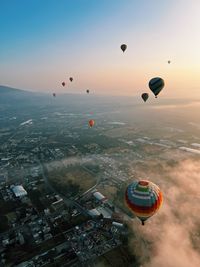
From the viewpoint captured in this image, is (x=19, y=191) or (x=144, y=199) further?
(x=19, y=191)

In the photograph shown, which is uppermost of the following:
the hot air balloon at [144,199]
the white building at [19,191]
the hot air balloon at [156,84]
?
the hot air balloon at [156,84]

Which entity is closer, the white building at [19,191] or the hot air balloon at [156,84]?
the hot air balloon at [156,84]

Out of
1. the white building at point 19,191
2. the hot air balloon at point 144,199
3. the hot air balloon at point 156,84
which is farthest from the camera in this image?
the white building at point 19,191

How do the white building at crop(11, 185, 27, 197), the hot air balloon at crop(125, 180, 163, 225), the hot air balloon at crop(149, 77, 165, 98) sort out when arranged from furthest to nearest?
the white building at crop(11, 185, 27, 197)
the hot air balloon at crop(149, 77, 165, 98)
the hot air balloon at crop(125, 180, 163, 225)

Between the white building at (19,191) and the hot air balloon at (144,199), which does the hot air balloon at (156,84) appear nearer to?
the hot air balloon at (144,199)

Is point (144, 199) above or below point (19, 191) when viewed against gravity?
above

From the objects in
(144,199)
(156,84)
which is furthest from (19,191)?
(156,84)

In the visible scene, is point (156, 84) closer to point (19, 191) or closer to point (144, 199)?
point (144, 199)

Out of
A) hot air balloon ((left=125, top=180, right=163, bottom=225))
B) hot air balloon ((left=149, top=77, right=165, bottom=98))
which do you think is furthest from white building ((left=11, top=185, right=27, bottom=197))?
hot air balloon ((left=149, top=77, right=165, bottom=98))

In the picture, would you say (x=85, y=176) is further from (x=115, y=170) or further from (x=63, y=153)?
(x=63, y=153)

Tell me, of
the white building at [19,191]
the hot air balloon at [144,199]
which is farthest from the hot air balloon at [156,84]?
the white building at [19,191]

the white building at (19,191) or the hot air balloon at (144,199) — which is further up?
the hot air balloon at (144,199)

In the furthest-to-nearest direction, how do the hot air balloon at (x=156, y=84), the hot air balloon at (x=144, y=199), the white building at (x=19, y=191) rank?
the white building at (x=19, y=191), the hot air balloon at (x=156, y=84), the hot air balloon at (x=144, y=199)

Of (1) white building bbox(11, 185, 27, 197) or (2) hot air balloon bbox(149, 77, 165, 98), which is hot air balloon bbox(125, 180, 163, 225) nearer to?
(2) hot air balloon bbox(149, 77, 165, 98)
